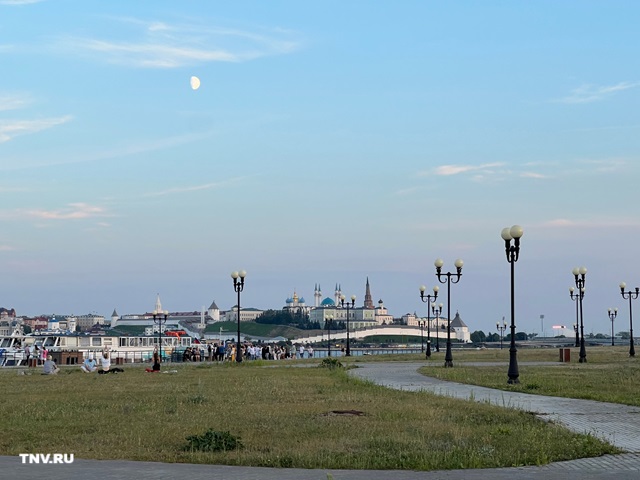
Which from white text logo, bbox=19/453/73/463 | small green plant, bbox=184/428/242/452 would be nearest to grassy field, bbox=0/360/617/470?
small green plant, bbox=184/428/242/452

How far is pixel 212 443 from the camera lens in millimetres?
13344

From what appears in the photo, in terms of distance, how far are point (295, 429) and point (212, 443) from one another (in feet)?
8.11

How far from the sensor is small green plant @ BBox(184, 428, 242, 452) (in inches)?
521

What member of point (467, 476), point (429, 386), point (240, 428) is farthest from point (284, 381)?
point (467, 476)

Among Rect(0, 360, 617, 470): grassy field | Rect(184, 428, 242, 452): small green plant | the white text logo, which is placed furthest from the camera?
Rect(184, 428, 242, 452): small green plant

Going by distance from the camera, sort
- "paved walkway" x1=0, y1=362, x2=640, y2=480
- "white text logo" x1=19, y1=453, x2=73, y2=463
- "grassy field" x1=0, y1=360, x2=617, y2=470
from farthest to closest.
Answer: "grassy field" x1=0, y1=360, x2=617, y2=470, "white text logo" x1=19, y1=453, x2=73, y2=463, "paved walkway" x1=0, y1=362, x2=640, y2=480

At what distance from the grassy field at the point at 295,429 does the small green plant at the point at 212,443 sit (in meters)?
0.17

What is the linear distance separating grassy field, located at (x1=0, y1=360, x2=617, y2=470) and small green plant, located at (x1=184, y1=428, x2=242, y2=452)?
17 cm

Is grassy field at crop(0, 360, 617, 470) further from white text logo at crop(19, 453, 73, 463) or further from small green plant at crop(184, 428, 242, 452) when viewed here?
white text logo at crop(19, 453, 73, 463)

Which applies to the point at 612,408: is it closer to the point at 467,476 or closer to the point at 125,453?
the point at 467,476

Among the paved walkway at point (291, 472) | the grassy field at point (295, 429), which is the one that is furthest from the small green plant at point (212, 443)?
the paved walkway at point (291, 472)

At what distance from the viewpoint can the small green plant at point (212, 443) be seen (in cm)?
1323

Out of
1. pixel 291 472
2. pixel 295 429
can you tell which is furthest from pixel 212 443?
pixel 295 429

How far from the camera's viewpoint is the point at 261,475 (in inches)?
445
